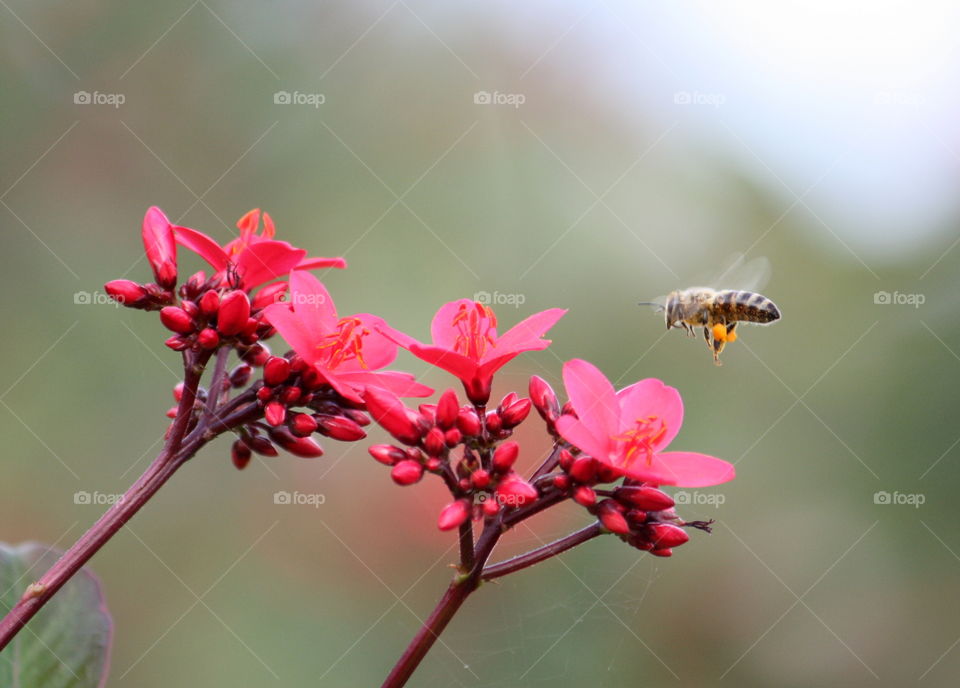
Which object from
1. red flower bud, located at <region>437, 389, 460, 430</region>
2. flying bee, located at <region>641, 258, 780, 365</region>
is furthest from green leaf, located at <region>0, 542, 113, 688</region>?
flying bee, located at <region>641, 258, 780, 365</region>

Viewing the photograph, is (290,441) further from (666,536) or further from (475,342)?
(666,536)

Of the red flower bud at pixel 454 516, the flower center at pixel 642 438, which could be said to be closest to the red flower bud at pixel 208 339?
the red flower bud at pixel 454 516

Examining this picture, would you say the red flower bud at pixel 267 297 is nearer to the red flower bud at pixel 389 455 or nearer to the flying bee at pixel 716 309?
the red flower bud at pixel 389 455

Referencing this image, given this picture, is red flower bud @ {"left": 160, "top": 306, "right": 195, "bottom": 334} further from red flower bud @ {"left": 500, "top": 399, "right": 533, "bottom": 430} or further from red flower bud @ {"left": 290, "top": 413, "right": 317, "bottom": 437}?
red flower bud @ {"left": 500, "top": 399, "right": 533, "bottom": 430}

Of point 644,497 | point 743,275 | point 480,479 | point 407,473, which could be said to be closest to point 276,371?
point 407,473

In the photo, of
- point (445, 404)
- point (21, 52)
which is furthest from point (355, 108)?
point (445, 404)

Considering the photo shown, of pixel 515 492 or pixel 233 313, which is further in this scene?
pixel 233 313
